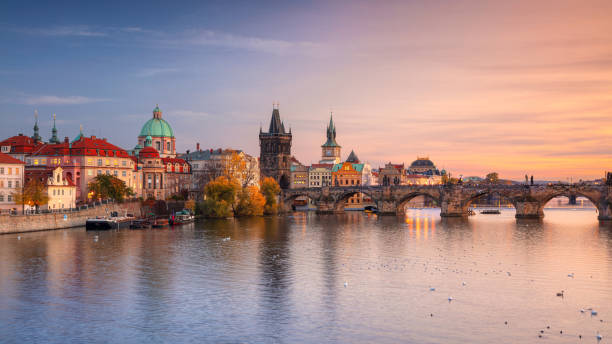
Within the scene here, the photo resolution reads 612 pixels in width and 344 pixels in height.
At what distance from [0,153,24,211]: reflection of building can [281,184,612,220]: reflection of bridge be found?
69.6 m

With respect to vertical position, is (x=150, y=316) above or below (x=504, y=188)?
below

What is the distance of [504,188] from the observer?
4813 inches

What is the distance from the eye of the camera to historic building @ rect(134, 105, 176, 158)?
586 ft

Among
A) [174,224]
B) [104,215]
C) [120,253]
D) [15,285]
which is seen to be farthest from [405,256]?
[104,215]

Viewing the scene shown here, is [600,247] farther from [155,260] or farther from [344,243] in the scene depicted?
[155,260]

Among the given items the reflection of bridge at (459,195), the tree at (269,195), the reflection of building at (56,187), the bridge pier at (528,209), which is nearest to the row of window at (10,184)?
the reflection of building at (56,187)

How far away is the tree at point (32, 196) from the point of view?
9325cm

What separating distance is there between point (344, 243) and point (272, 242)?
28.1 ft

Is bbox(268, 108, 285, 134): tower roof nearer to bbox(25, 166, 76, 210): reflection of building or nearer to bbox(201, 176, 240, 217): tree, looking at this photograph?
bbox(201, 176, 240, 217): tree

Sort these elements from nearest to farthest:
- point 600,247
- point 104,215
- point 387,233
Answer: point 600,247, point 387,233, point 104,215

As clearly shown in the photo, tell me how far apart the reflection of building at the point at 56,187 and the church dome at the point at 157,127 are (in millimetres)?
66831

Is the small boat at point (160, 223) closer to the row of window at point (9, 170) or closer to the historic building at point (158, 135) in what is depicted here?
the row of window at point (9, 170)

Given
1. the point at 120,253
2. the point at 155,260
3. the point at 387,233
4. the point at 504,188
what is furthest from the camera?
the point at 504,188

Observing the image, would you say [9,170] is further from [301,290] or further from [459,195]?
[459,195]
